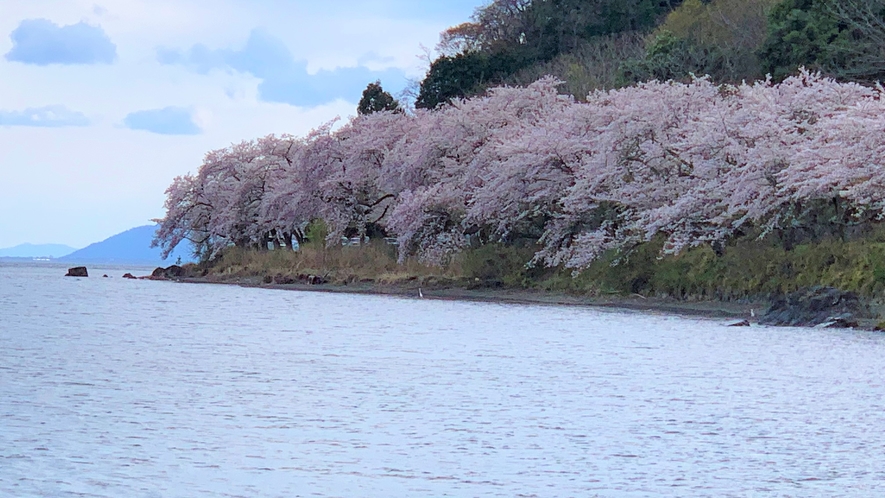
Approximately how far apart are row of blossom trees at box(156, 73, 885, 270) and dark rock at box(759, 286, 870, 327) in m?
2.51

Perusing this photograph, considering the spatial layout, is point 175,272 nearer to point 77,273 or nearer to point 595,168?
point 77,273

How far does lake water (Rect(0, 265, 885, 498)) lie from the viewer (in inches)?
360

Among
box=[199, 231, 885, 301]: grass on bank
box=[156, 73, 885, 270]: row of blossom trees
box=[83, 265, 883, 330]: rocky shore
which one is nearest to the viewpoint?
box=[83, 265, 883, 330]: rocky shore

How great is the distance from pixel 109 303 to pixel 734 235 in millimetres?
17450

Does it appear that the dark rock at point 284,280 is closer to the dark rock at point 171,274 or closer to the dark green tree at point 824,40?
the dark rock at point 171,274

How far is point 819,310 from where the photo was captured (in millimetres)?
26250

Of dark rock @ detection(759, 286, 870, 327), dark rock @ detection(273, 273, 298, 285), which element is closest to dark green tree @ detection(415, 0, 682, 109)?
dark rock @ detection(273, 273, 298, 285)

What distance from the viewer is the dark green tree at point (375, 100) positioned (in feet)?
206

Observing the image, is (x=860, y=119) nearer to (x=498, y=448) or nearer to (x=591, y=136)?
(x=591, y=136)

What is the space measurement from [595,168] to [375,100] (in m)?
30.4

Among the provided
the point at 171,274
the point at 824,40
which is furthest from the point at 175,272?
the point at 824,40

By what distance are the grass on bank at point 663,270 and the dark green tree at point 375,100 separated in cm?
1621

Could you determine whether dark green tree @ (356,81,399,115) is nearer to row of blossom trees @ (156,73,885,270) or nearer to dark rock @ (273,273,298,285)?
row of blossom trees @ (156,73,885,270)

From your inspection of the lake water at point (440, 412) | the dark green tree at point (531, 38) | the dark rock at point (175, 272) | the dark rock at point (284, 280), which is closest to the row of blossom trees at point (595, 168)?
the dark rock at point (284, 280)
